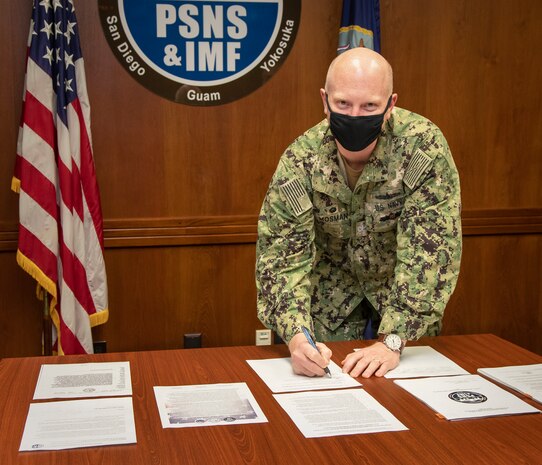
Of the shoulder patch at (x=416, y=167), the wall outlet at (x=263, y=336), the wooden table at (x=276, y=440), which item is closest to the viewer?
the wooden table at (x=276, y=440)

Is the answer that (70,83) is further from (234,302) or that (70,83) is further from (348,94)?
(348,94)

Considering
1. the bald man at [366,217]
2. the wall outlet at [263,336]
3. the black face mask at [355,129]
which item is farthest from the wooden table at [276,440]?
the wall outlet at [263,336]

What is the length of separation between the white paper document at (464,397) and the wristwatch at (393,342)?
0.51 feet

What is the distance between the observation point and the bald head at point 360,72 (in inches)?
71.3

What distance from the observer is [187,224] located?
11.7 ft

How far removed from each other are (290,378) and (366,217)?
1.95 feet

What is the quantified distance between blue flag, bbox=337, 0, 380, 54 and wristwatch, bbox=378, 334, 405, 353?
76.3 inches

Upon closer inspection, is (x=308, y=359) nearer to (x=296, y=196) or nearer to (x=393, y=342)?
(x=393, y=342)

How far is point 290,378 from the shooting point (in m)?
1.73

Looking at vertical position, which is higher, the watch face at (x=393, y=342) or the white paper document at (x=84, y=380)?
the watch face at (x=393, y=342)

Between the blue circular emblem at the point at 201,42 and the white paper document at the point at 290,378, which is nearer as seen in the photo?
the white paper document at the point at 290,378

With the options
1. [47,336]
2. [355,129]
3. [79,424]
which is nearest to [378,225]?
[355,129]

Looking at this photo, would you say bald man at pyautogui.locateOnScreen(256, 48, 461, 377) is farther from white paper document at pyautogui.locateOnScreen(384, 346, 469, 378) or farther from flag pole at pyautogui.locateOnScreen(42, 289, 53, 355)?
flag pole at pyautogui.locateOnScreen(42, 289, 53, 355)

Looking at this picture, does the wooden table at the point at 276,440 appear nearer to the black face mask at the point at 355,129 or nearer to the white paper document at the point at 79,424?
the white paper document at the point at 79,424
